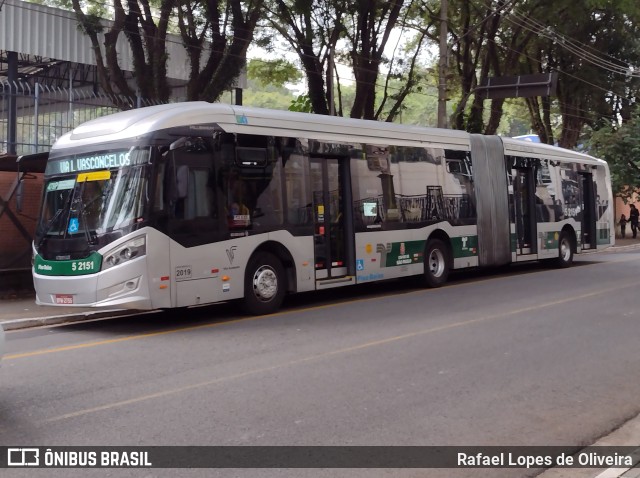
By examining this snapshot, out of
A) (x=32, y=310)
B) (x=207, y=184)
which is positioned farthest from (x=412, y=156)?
(x=32, y=310)

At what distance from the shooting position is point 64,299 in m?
Result: 9.98

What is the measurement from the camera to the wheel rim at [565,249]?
763 inches

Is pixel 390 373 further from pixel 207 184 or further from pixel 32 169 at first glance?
pixel 32 169

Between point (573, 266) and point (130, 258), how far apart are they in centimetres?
1442

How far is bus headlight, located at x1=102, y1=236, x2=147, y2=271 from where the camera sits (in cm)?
960

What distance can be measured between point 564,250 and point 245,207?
462 inches

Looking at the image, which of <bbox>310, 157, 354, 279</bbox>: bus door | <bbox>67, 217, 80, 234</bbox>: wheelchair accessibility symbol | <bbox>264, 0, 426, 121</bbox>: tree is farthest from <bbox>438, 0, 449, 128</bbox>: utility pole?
<bbox>67, 217, 80, 234</bbox>: wheelchair accessibility symbol

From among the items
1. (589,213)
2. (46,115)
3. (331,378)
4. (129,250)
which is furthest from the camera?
(589,213)

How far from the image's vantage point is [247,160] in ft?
36.5

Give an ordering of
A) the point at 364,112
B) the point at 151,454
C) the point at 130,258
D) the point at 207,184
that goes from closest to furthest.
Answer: the point at 151,454 < the point at 130,258 < the point at 207,184 < the point at 364,112

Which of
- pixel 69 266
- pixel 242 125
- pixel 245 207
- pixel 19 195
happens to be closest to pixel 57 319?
pixel 69 266

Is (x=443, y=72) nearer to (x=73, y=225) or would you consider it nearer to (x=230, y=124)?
(x=230, y=124)

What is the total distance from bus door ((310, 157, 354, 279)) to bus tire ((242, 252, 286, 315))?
0.93m

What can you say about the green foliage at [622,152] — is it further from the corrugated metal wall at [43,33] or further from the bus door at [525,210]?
the corrugated metal wall at [43,33]
